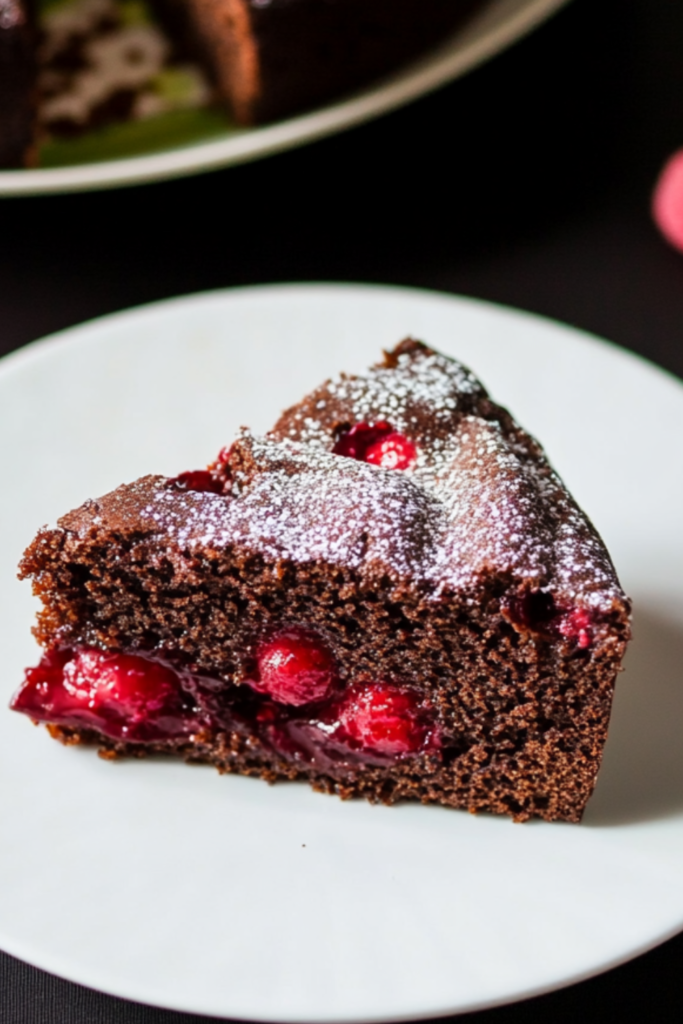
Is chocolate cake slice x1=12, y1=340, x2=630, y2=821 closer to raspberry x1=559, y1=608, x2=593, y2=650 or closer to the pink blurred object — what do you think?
raspberry x1=559, y1=608, x2=593, y2=650

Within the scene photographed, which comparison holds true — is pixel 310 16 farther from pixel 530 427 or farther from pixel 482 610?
pixel 482 610

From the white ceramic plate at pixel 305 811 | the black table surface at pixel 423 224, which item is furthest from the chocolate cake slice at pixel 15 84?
the white ceramic plate at pixel 305 811

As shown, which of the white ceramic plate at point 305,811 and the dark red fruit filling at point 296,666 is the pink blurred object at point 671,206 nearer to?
the white ceramic plate at point 305,811

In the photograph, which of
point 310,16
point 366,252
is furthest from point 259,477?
point 310,16

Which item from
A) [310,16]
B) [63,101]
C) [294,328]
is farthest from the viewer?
[63,101]

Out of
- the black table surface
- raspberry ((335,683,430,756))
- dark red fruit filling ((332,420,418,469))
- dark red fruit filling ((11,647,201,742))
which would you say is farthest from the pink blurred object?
dark red fruit filling ((11,647,201,742))

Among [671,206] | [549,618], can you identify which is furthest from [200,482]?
→ [671,206]
